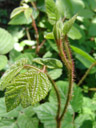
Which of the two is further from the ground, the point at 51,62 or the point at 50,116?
the point at 51,62

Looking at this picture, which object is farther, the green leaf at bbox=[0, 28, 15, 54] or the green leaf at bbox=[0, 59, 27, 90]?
the green leaf at bbox=[0, 28, 15, 54]

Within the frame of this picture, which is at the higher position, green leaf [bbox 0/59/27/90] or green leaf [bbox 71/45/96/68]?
green leaf [bbox 0/59/27/90]

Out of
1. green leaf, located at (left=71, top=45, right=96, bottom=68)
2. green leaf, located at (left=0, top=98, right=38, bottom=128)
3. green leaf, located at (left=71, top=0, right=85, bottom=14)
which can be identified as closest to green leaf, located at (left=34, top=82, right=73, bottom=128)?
green leaf, located at (left=0, top=98, right=38, bottom=128)

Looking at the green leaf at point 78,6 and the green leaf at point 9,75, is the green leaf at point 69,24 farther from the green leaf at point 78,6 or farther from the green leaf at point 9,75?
the green leaf at point 78,6

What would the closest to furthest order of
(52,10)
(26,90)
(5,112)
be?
(26,90)
(52,10)
(5,112)

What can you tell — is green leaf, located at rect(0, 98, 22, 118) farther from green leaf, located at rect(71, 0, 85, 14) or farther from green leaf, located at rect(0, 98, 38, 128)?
green leaf, located at rect(71, 0, 85, 14)

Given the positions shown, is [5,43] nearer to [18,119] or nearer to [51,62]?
[18,119]

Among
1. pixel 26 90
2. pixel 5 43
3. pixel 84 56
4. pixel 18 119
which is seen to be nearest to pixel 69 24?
pixel 26 90

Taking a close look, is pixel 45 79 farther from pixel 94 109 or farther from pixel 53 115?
pixel 94 109
